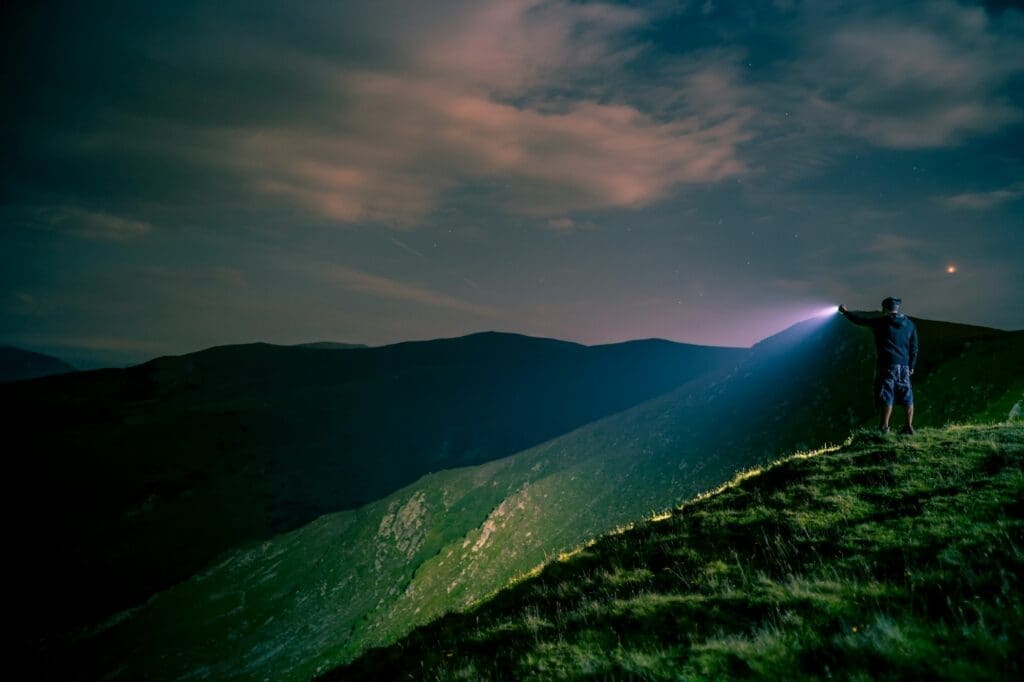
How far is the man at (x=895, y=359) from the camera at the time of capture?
1473 centimetres

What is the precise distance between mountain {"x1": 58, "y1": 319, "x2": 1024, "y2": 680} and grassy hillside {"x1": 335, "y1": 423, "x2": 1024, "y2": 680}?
26.5 ft

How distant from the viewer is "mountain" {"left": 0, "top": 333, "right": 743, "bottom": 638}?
120125 millimetres

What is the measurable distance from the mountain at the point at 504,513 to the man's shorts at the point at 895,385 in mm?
12672

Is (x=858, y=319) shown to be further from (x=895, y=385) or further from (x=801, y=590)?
(x=801, y=590)

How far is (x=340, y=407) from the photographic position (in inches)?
6875

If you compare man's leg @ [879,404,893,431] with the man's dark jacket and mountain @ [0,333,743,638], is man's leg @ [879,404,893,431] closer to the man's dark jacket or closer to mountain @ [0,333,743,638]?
the man's dark jacket

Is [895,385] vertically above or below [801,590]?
above

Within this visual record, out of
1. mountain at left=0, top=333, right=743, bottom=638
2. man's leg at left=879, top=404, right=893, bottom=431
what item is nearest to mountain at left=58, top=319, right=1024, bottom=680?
man's leg at left=879, top=404, right=893, bottom=431

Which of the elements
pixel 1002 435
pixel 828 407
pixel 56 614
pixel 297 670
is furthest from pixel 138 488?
pixel 1002 435

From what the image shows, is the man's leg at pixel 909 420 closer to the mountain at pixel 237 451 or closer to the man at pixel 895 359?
the man at pixel 895 359

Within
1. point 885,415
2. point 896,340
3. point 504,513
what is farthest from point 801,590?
point 504,513

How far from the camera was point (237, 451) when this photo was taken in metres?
155

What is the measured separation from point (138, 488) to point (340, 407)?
60103mm

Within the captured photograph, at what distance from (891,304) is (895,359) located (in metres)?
1.71
